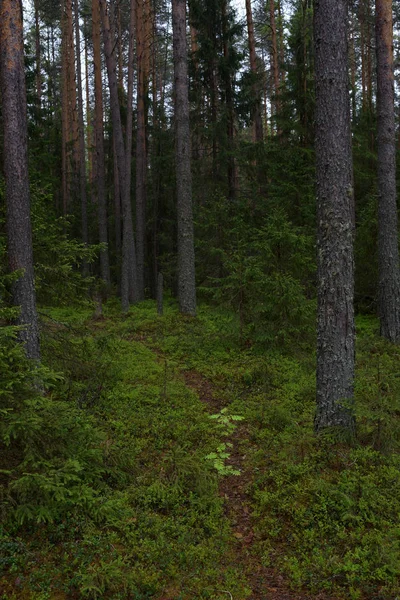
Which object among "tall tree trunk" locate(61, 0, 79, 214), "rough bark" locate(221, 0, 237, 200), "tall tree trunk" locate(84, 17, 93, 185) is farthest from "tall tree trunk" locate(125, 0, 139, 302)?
"tall tree trunk" locate(84, 17, 93, 185)

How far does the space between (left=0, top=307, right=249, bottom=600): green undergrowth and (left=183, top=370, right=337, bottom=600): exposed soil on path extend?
4.7 inches

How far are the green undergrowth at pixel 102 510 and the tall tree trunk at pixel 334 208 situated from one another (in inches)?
76.4

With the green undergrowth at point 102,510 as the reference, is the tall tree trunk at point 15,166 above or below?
above

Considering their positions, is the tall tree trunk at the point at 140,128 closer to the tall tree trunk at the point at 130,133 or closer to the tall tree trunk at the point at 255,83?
the tall tree trunk at the point at 130,133

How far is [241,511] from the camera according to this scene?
5.00 m

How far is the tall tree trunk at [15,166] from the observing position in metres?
6.23

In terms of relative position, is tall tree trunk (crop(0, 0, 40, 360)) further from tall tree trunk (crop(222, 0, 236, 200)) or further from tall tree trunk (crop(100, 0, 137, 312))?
tall tree trunk (crop(222, 0, 236, 200))

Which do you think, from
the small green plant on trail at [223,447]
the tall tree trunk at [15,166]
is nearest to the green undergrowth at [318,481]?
the small green plant on trail at [223,447]

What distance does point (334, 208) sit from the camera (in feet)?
19.1

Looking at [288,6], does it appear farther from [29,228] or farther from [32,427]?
[32,427]

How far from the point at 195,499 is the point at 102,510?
3.63 ft

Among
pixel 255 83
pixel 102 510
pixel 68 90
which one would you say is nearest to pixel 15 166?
pixel 102 510

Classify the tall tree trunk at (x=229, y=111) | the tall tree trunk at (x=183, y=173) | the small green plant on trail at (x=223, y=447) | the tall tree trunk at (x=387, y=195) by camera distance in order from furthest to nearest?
the tall tree trunk at (x=229, y=111), the tall tree trunk at (x=183, y=173), the tall tree trunk at (x=387, y=195), the small green plant on trail at (x=223, y=447)

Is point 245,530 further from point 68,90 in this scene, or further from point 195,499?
point 68,90
